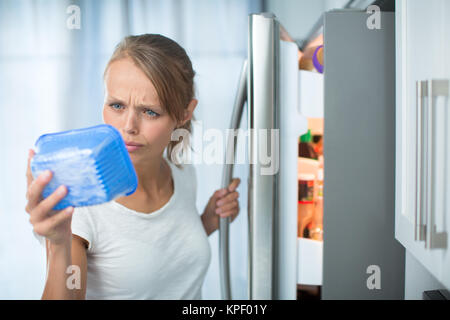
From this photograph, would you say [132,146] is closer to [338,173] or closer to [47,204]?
[47,204]

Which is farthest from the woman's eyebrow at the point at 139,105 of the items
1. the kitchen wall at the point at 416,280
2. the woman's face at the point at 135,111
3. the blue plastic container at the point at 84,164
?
the kitchen wall at the point at 416,280

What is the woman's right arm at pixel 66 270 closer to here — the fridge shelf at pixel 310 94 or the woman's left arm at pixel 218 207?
the woman's left arm at pixel 218 207

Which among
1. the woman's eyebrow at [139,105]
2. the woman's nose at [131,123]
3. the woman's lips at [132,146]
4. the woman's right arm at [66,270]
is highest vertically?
the woman's eyebrow at [139,105]

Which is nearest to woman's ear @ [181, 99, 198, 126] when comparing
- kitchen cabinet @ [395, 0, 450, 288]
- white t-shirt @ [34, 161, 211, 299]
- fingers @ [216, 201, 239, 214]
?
white t-shirt @ [34, 161, 211, 299]

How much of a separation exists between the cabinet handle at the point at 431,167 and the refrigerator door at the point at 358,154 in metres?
0.37

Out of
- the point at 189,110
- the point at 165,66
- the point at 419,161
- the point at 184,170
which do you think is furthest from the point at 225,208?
the point at 419,161

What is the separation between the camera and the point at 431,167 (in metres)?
0.48

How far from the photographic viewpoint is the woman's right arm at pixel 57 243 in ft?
1.77

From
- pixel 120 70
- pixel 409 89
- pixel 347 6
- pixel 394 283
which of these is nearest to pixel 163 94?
pixel 120 70

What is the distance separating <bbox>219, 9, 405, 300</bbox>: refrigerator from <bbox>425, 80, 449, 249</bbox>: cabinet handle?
33 cm

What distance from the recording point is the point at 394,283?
896mm

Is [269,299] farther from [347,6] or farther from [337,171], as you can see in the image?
[347,6]

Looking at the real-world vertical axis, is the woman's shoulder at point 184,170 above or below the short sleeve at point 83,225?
above

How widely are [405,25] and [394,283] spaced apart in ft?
2.04
